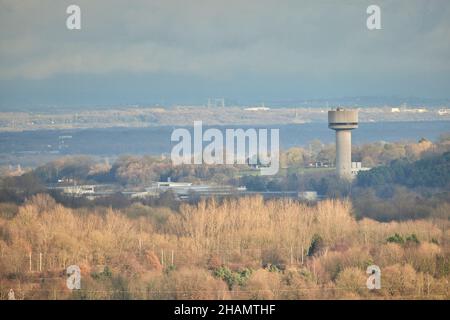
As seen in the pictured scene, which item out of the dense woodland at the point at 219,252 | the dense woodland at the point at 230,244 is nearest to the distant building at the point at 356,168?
the dense woodland at the point at 230,244

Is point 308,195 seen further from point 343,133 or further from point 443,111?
point 443,111


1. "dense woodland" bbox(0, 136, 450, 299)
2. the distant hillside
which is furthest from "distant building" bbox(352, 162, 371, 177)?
"dense woodland" bbox(0, 136, 450, 299)

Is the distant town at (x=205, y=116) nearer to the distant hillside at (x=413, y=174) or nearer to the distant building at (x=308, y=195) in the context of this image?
the distant hillside at (x=413, y=174)

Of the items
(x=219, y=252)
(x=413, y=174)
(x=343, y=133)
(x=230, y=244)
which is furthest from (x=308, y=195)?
(x=219, y=252)

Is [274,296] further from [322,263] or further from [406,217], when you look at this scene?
[406,217]

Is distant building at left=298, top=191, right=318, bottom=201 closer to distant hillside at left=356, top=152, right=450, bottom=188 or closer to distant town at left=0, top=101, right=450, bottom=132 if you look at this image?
distant hillside at left=356, top=152, right=450, bottom=188

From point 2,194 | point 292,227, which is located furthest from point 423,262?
point 2,194
